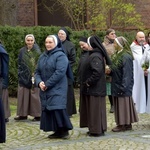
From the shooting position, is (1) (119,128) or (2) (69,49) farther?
(2) (69,49)

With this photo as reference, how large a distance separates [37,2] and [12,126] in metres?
12.9

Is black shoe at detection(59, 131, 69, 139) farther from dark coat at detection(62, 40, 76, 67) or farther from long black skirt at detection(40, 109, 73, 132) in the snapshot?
dark coat at detection(62, 40, 76, 67)

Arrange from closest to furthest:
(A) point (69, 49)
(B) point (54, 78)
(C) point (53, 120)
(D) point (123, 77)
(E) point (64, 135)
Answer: (B) point (54, 78), (C) point (53, 120), (E) point (64, 135), (D) point (123, 77), (A) point (69, 49)

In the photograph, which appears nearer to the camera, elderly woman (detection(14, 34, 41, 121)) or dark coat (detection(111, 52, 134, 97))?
dark coat (detection(111, 52, 134, 97))

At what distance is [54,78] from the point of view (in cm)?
946

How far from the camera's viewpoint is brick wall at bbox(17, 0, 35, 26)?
76.4 feet

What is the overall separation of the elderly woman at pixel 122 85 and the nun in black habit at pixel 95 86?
42 centimetres

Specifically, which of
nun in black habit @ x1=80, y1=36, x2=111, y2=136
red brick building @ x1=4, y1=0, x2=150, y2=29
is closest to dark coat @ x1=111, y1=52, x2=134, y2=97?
nun in black habit @ x1=80, y1=36, x2=111, y2=136

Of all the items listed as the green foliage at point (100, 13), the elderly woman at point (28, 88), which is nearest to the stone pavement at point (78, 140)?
the elderly woman at point (28, 88)

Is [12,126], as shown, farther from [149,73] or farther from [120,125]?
[149,73]

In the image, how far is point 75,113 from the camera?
495 inches

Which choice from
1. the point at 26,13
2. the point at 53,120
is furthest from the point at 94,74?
the point at 26,13

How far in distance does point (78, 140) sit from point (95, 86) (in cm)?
105

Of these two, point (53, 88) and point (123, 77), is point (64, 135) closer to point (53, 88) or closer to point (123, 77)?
point (53, 88)
